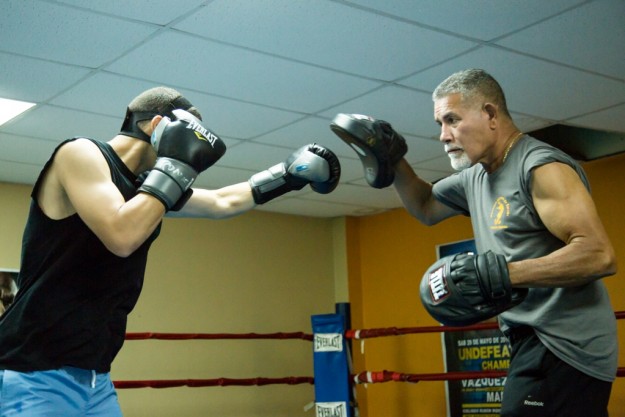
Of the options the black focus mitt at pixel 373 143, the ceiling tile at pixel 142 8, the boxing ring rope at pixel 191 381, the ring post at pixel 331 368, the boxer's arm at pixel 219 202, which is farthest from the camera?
the ring post at pixel 331 368

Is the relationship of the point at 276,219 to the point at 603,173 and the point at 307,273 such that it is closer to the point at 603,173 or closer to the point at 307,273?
the point at 307,273

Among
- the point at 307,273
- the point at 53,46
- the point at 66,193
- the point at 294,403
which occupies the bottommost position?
the point at 294,403

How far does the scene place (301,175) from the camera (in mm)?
2346

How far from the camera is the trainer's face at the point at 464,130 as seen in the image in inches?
73.7

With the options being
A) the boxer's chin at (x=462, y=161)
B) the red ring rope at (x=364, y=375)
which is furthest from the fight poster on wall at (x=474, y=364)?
the boxer's chin at (x=462, y=161)

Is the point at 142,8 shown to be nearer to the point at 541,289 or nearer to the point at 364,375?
the point at 541,289

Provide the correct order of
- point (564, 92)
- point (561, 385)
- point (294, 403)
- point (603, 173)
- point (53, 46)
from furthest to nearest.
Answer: point (294, 403) → point (603, 173) → point (564, 92) → point (53, 46) → point (561, 385)

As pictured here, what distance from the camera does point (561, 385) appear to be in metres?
1.67

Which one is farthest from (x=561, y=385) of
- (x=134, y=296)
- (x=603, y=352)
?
(x=134, y=296)

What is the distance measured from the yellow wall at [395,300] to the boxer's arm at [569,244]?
3649 mm

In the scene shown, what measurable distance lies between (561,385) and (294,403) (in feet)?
13.7

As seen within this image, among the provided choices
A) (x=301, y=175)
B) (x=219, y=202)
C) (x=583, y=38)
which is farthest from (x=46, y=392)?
(x=583, y=38)

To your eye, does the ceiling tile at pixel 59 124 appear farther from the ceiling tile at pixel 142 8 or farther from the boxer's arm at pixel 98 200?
the boxer's arm at pixel 98 200

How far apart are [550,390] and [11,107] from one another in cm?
285
